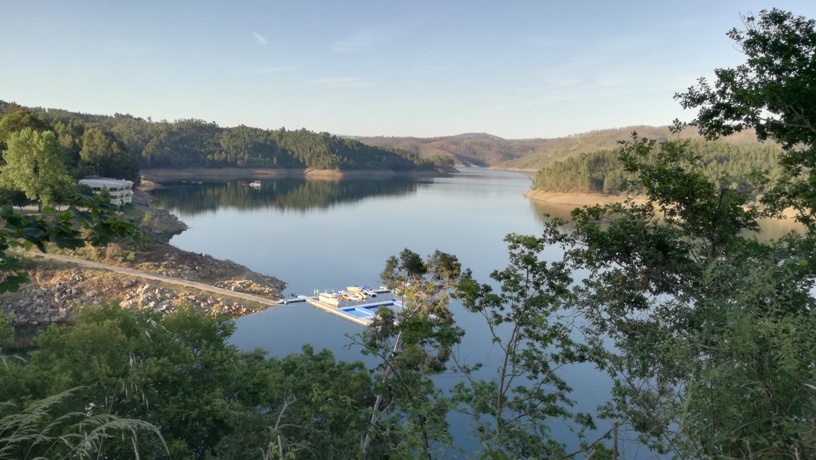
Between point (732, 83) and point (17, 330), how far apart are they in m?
19.8

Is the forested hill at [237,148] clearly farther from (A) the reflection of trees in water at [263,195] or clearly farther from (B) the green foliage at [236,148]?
(A) the reflection of trees in water at [263,195]

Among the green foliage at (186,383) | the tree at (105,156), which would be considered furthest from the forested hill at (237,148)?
the green foliage at (186,383)

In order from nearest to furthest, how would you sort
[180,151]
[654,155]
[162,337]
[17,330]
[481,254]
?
[654,155] < [162,337] < [17,330] < [481,254] < [180,151]

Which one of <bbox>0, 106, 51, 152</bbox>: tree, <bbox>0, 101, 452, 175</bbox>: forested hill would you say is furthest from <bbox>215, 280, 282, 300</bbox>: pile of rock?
<bbox>0, 101, 452, 175</bbox>: forested hill

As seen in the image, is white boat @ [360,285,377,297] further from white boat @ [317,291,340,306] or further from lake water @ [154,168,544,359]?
white boat @ [317,291,340,306]

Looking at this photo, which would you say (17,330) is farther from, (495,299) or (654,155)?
(654,155)

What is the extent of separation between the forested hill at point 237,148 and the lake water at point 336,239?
21.2m

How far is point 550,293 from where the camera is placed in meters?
6.33

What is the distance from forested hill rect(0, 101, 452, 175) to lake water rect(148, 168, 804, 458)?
21238 mm

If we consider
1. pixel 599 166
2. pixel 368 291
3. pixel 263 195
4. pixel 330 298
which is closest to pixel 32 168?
pixel 330 298

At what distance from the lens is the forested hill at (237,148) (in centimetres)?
7606

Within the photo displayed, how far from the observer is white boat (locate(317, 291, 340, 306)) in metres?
19.1

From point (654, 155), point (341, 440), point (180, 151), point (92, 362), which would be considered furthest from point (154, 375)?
point (180, 151)

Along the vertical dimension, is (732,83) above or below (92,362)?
above
